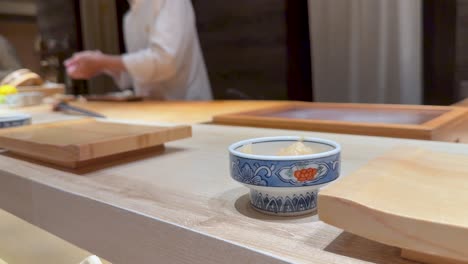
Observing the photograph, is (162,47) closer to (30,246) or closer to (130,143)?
(30,246)

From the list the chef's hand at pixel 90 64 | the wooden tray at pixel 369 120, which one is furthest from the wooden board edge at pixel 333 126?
the chef's hand at pixel 90 64

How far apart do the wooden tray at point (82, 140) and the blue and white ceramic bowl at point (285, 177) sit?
1.04 feet

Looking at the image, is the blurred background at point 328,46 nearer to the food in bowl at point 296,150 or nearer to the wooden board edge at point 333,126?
the wooden board edge at point 333,126

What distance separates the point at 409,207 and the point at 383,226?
1.2 inches

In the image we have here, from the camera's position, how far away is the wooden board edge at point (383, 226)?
14.3 inches

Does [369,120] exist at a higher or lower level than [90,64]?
lower

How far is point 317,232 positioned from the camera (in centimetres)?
48

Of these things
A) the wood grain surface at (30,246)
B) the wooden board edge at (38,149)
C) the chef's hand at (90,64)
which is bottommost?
the wood grain surface at (30,246)

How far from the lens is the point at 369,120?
108 centimetres

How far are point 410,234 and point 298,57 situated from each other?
8.92ft

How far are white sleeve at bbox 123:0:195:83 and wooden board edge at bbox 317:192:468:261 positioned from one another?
6.28ft

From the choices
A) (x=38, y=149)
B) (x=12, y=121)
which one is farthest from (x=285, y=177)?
(x=12, y=121)

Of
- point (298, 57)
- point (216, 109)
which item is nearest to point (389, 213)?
point (216, 109)

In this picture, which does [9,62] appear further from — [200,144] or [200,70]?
[200,144]
